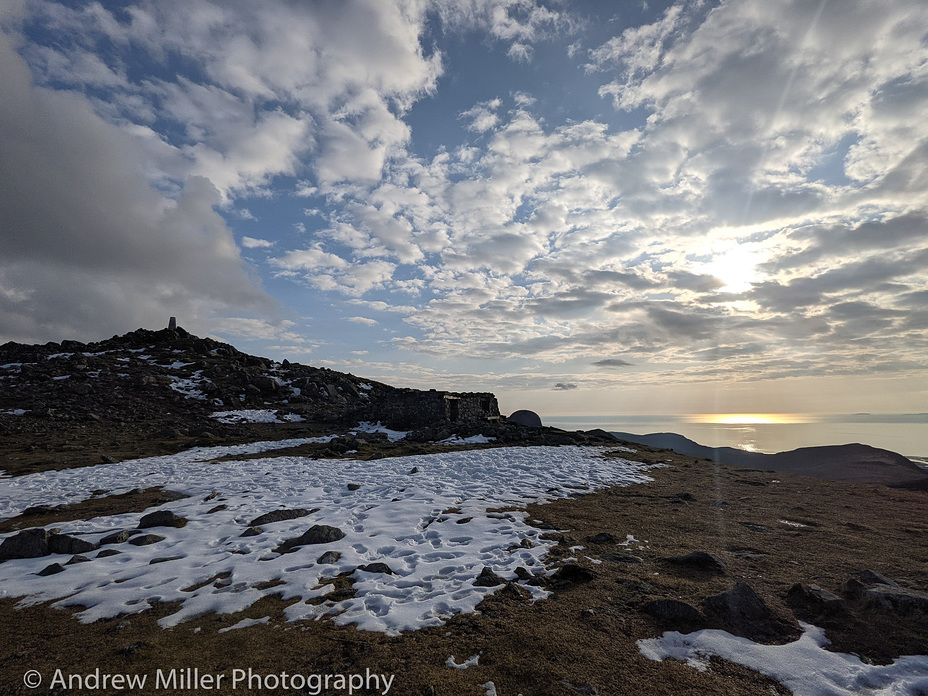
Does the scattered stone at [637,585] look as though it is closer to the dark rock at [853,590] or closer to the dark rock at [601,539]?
the dark rock at [601,539]

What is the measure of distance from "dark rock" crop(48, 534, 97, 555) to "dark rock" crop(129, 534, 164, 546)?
634 mm

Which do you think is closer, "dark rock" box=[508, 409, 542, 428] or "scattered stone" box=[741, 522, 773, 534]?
"scattered stone" box=[741, 522, 773, 534]

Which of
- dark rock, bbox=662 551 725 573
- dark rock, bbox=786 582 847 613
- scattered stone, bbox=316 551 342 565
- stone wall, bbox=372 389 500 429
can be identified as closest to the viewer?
dark rock, bbox=786 582 847 613

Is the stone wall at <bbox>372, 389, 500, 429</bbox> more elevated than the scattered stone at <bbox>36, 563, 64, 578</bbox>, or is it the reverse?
the stone wall at <bbox>372, 389, 500, 429</bbox>

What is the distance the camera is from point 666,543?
28.2ft

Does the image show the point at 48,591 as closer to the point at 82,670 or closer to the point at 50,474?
the point at 82,670

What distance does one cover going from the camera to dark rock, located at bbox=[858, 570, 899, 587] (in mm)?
6242

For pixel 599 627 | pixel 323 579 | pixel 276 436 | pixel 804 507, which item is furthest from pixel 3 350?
pixel 804 507

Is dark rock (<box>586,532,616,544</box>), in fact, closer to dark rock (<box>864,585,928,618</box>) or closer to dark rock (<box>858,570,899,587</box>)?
dark rock (<box>858,570,899,587</box>)

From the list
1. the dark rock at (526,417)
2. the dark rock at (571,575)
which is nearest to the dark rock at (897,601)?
the dark rock at (571,575)

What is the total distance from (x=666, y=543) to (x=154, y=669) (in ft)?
29.2

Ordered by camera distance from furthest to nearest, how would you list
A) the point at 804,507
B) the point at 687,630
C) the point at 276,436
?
the point at 276,436, the point at 804,507, the point at 687,630

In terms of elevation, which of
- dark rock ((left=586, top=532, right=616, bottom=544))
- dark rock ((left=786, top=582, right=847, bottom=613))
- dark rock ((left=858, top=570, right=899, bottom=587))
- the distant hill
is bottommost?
dark rock ((left=586, top=532, right=616, bottom=544))

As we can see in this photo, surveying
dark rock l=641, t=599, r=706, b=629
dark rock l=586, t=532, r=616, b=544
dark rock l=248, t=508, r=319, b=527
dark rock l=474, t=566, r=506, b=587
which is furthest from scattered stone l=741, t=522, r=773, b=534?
dark rock l=248, t=508, r=319, b=527
